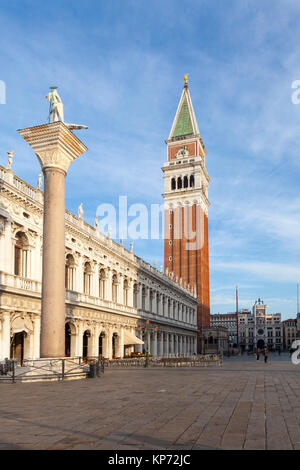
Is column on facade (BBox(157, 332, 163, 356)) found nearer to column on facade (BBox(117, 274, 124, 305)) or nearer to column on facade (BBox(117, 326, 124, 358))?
column on facade (BBox(117, 326, 124, 358))

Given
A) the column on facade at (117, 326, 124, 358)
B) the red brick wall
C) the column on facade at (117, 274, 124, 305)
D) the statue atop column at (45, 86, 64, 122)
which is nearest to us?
the statue atop column at (45, 86, 64, 122)

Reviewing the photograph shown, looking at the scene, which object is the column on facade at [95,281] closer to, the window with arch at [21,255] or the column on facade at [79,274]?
the column on facade at [79,274]

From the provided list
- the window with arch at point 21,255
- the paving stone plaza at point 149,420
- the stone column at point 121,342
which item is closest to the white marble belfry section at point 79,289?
the window with arch at point 21,255

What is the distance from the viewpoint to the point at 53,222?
832 inches

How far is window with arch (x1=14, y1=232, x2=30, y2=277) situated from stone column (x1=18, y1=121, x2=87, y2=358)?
11386mm

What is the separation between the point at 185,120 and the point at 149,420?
10316 centimetres

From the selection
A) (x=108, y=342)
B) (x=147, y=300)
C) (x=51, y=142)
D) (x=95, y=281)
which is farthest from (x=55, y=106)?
(x=147, y=300)

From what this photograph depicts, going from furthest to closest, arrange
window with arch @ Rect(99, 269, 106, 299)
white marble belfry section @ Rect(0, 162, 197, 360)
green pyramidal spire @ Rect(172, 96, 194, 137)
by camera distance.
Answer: green pyramidal spire @ Rect(172, 96, 194, 137) < window with arch @ Rect(99, 269, 106, 299) < white marble belfry section @ Rect(0, 162, 197, 360)

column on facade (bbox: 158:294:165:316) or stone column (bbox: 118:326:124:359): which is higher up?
column on facade (bbox: 158:294:165:316)

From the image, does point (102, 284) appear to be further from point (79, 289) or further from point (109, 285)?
point (79, 289)

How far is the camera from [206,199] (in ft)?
353

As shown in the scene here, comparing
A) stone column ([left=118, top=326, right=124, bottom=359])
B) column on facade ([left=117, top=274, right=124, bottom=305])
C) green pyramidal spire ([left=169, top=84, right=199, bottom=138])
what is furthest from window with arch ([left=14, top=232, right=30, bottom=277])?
green pyramidal spire ([left=169, top=84, right=199, bottom=138])

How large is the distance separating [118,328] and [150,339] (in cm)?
1257

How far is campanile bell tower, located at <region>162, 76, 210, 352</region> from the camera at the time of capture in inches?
3794
